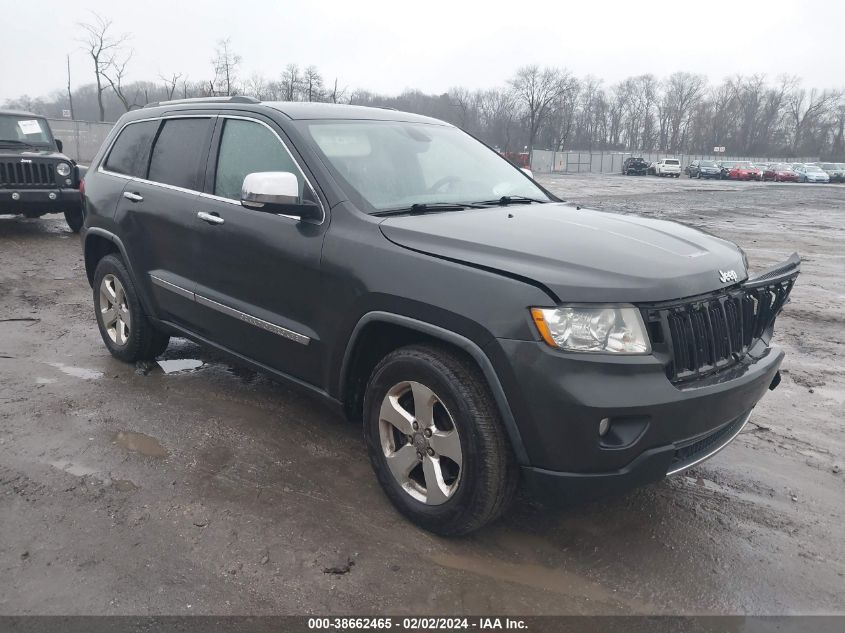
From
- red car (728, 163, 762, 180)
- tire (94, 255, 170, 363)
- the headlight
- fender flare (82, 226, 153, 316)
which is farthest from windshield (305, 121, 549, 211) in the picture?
red car (728, 163, 762, 180)

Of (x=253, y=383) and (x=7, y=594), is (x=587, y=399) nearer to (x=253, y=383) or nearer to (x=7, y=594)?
(x=7, y=594)

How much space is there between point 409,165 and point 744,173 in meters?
63.1

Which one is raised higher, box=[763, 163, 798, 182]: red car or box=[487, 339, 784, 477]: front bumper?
box=[487, 339, 784, 477]: front bumper

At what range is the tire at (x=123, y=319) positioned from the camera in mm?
4945

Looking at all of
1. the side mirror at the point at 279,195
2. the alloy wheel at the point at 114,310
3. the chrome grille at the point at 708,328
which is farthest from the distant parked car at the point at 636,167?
the side mirror at the point at 279,195

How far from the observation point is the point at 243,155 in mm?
4004

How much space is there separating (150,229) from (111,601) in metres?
2.62

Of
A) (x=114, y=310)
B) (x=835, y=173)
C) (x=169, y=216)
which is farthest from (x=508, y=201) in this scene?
(x=835, y=173)

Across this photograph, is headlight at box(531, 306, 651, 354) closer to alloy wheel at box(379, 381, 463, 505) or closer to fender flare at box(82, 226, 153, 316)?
alloy wheel at box(379, 381, 463, 505)

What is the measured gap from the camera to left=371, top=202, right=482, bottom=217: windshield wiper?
3.40 m

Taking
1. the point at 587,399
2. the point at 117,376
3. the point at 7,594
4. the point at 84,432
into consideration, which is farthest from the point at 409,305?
the point at 117,376

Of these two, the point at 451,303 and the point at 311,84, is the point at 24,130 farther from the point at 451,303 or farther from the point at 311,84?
the point at 311,84

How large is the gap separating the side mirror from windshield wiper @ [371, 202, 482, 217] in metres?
0.35

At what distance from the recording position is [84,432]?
4.09 meters
